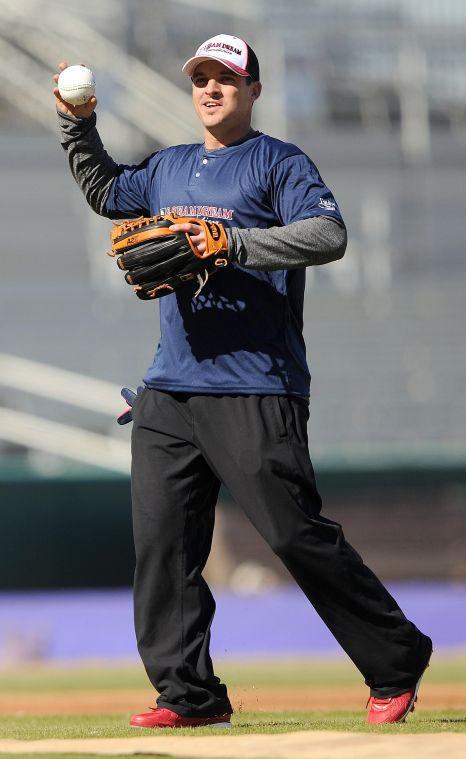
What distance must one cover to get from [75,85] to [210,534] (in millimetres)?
1555

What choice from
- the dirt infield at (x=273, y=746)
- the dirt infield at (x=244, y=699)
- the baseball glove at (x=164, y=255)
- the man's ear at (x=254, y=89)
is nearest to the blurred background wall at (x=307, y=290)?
the dirt infield at (x=244, y=699)

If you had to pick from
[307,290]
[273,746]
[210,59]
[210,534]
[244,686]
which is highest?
[210,59]

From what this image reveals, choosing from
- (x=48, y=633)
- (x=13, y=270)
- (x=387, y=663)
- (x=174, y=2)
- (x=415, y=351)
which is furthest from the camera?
(x=174, y=2)

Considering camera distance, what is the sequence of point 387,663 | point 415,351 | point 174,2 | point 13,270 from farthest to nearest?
1. point 174,2
2. point 13,270
3. point 415,351
4. point 387,663

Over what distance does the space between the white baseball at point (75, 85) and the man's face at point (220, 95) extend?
14.4 inches

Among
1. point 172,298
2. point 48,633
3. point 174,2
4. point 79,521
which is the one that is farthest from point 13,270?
point 172,298

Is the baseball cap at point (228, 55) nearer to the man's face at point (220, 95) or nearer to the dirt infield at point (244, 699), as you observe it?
the man's face at point (220, 95)

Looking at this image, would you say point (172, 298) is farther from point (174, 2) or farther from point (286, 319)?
point (174, 2)

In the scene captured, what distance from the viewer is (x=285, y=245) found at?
12.4 ft

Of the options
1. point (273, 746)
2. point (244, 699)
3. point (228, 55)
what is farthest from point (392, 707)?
point (244, 699)

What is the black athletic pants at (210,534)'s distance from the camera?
388 cm

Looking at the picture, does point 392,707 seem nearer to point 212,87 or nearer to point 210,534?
point 210,534

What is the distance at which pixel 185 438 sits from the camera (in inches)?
160

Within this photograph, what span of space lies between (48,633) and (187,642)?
9.07m
